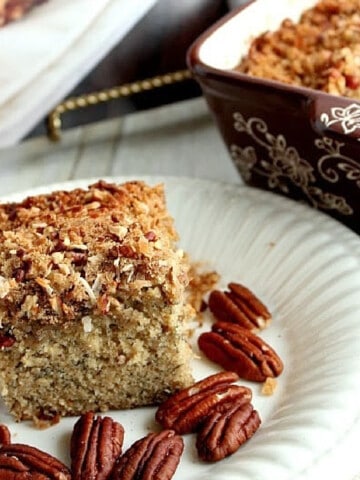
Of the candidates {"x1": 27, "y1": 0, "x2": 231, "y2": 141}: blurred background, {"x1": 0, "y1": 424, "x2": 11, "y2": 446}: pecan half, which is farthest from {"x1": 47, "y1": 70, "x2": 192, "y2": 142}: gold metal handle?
{"x1": 0, "y1": 424, "x2": 11, "y2": 446}: pecan half

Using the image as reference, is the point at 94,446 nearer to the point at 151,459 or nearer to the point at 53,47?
the point at 151,459

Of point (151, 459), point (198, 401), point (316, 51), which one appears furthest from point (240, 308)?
point (316, 51)

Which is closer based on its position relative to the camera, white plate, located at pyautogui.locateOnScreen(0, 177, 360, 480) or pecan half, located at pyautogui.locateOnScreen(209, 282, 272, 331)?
white plate, located at pyautogui.locateOnScreen(0, 177, 360, 480)

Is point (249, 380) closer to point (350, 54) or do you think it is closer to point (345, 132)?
point (345, 132)

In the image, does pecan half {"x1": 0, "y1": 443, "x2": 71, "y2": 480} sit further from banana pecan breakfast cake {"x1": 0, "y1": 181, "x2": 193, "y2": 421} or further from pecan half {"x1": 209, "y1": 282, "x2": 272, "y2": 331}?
pecan half {"x1": 209, "y1": 282, "x2": 272, "y2": 331}

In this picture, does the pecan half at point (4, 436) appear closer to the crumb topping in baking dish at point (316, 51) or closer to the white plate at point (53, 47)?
the crumb topping in baking dish at point (316, 51)
